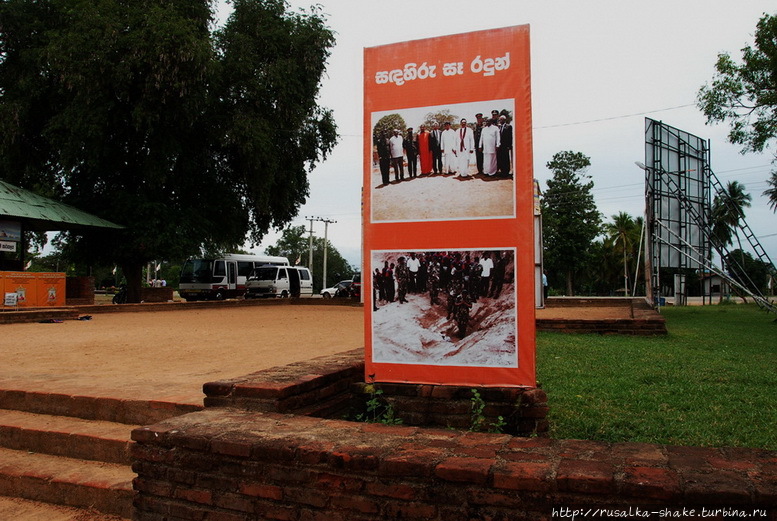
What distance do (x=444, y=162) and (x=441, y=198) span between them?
0.21 meters

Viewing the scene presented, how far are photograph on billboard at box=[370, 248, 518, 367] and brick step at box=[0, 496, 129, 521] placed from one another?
5.79ft

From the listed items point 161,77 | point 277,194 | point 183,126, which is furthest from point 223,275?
point 161,77

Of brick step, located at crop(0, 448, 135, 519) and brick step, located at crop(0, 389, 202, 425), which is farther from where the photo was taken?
brick step, located at crop(0, 389, 202, 425)

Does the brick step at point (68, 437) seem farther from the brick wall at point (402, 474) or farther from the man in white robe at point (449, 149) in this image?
the man in white robe at point (449, 149)

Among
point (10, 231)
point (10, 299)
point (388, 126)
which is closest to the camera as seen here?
point (388, 126)

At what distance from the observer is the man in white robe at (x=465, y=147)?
3309 millimetres

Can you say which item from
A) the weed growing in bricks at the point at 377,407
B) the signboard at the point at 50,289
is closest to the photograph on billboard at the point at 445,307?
the weed growing in bricks at the point at 377,407

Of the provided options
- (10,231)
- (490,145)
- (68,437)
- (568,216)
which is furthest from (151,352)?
(568,216)

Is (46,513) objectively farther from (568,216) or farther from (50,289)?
(568,216)

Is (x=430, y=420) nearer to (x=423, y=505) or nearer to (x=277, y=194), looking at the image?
(x=423, y=505)

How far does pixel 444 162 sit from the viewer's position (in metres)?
3.35

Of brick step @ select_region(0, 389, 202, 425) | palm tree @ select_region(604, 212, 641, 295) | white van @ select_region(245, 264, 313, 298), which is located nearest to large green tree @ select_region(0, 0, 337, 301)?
white van @ select_region(245, 264, 313, 298)

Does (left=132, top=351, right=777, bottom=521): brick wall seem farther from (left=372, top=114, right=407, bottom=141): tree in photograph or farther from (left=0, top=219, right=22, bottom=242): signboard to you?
(left=0, top=219, right=22, bottom=242): signboard

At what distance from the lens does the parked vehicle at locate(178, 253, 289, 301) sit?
27.2 metres
